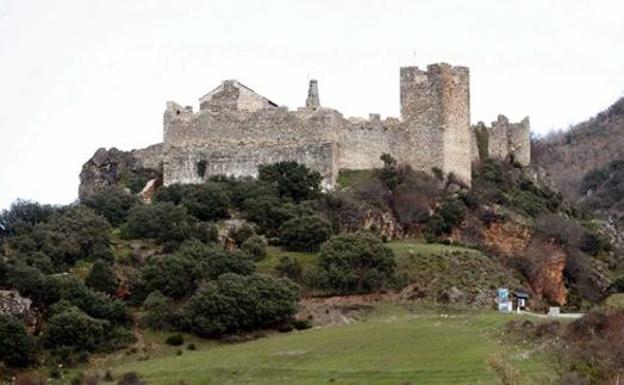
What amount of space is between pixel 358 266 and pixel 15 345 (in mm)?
15717

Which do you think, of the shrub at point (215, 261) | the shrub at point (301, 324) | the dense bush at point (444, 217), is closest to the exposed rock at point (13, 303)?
the shrub at point (215, 261)

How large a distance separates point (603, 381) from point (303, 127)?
3981 centimetres

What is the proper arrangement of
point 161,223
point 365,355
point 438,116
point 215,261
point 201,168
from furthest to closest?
point 201,168
point 438,116
point 161,223
point 215,261
point 365,355

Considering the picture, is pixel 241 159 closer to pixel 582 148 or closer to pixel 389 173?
pixel 389 173

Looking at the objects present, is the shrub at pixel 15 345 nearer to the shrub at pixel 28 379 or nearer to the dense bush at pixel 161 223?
the shrub at pixel 28 379

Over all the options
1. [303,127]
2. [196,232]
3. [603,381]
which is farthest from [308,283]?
[603,381]

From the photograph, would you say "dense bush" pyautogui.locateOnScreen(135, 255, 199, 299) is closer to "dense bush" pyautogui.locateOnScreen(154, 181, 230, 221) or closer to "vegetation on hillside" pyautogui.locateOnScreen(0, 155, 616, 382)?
"vegetation on hillside" pyautogui.locateOnScreen(0, 155, 616, 382)

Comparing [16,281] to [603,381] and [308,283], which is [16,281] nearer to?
[308,283]

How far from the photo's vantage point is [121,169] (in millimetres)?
85375

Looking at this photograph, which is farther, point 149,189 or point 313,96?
point 313,96

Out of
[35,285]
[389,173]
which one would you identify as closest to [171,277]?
[35,285]

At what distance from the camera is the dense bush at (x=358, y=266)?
6806 cm

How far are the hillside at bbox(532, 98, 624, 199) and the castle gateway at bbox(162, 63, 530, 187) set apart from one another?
39.2 metres

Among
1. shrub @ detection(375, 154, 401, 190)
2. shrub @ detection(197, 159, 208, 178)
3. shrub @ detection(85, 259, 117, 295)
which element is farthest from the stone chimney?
shrub @ detection(85, 259, 117, 295)
